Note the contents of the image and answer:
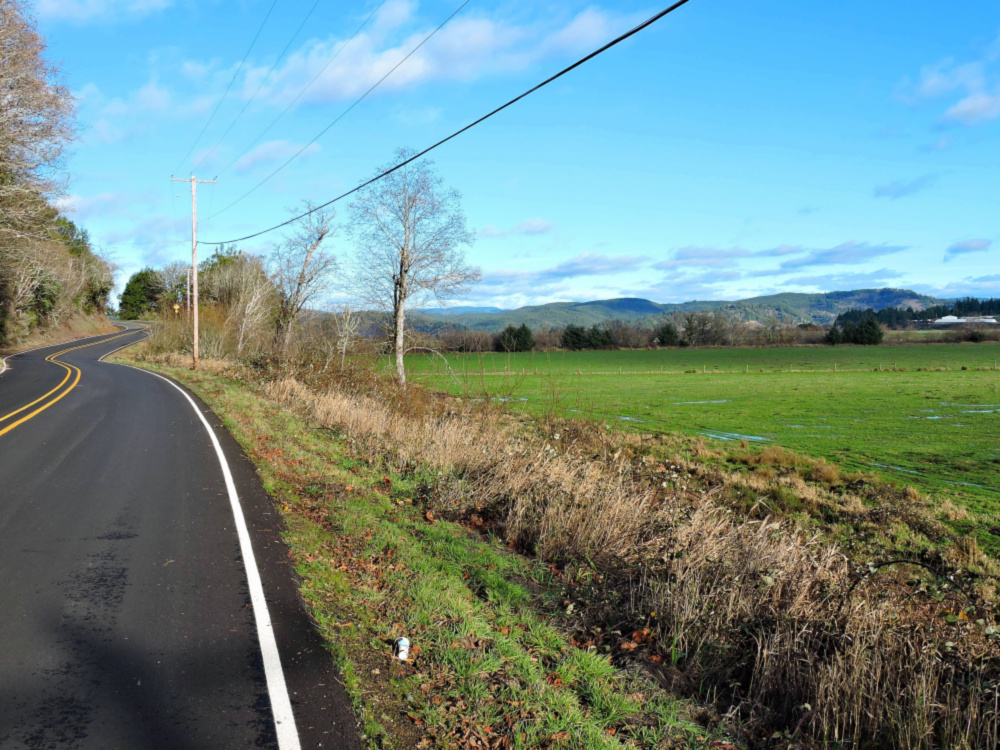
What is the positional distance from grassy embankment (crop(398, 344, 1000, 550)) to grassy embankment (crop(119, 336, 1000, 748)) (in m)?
4.16

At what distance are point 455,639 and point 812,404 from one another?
36.6 metres

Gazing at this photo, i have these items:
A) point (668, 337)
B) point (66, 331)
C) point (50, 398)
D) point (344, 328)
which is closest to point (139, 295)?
point (66, 331)

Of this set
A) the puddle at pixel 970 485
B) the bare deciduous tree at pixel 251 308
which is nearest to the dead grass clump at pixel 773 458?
the puddle at pixel 970 485

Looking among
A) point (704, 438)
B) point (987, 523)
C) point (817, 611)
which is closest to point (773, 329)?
point (704, 438)

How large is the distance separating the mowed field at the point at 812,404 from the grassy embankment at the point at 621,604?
439 cm

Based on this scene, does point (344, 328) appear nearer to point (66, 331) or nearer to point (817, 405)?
point (817, 405)

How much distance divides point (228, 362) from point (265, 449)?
26.2 metres

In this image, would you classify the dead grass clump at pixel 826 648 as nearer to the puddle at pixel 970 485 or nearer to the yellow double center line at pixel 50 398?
the puddle at pixel 970 485

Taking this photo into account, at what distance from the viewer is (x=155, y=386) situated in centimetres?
2456

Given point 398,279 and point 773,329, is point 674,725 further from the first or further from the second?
point 773,329

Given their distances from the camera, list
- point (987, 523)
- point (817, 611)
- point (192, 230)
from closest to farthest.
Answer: point (817, 611), point (987, 523), point (192, 230)

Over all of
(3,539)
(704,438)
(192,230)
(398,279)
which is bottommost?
(704,438)

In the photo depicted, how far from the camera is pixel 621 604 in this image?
6527mm

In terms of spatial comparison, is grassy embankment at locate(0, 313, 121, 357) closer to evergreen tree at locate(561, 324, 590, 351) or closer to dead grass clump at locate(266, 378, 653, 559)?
dead grass clump at locate(266, 378, 653, 559)
